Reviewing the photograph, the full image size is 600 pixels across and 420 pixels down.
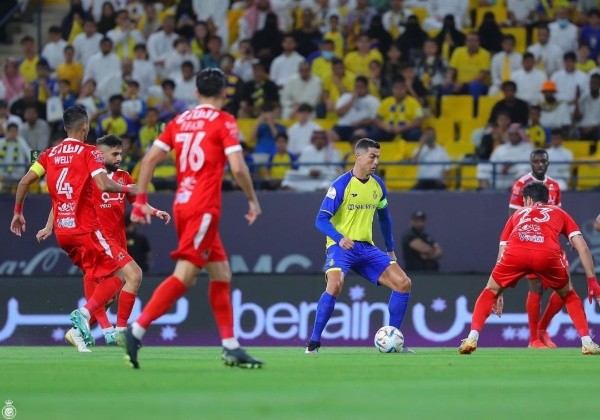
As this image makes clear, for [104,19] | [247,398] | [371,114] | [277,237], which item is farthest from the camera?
[104,19]

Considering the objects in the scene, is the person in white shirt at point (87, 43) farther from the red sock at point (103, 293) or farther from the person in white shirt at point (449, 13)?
the red sock at point (103, 293)

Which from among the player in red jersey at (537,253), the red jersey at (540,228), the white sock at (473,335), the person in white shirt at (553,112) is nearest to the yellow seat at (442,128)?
the person in white shirt at (553,112)

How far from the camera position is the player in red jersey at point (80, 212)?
44.1ft

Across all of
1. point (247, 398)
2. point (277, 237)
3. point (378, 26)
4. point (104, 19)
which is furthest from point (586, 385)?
point (104, 19)

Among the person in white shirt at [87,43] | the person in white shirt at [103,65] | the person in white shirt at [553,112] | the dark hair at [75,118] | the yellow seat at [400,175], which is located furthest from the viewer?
the person in white shirt at [87,43]

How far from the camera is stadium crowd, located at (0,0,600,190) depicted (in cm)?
2181

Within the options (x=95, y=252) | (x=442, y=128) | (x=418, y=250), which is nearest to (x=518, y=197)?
(x=418, y=250)

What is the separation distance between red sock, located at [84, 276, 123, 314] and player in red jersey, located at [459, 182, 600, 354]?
3.78 metres

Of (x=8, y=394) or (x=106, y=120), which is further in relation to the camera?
(x=106, y=120)

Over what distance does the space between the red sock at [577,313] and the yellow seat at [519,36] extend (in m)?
10.3

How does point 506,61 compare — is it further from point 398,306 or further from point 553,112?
point 398,306

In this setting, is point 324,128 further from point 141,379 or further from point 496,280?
point 141,379

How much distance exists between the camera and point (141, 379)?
947 centimetres

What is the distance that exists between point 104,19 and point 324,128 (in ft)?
18.1
